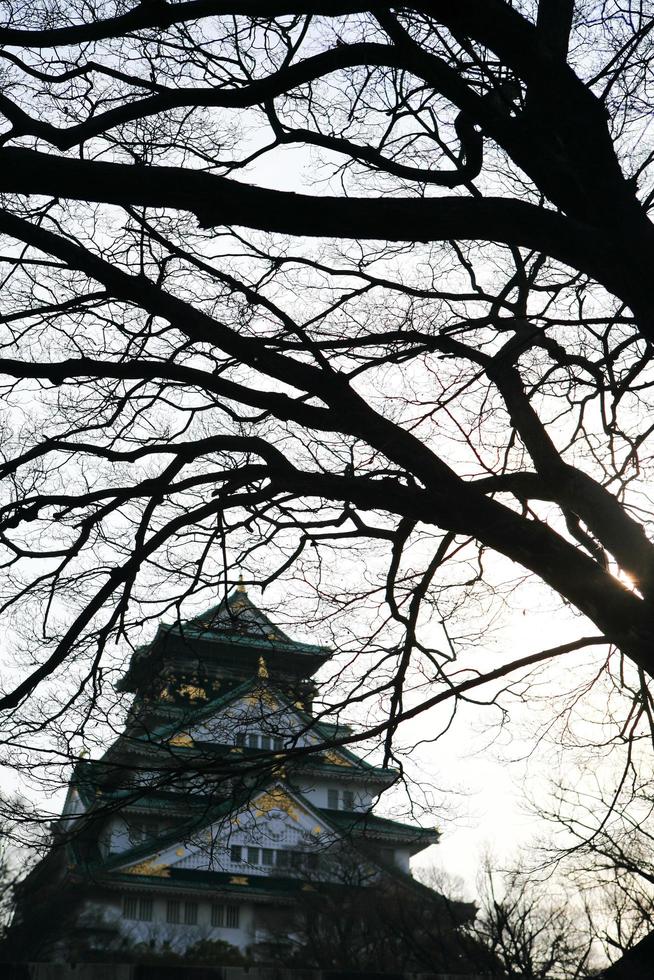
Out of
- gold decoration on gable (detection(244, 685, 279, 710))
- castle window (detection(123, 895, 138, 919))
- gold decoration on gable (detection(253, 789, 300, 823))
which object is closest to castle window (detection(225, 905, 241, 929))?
castle window (detection(123, 895, 138, 919))

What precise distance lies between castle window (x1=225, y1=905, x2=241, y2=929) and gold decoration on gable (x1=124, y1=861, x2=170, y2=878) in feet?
6.95

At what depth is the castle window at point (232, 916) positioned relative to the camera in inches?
975

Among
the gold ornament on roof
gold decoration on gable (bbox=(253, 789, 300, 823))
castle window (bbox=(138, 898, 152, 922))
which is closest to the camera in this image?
gold decoration on gable (bbox=(253, 789, 300, 823))

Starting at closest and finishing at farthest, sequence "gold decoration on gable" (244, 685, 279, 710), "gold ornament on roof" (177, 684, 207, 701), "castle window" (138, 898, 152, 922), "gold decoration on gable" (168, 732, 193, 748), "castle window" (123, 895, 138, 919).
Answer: "gold decoration on gable" (168, 732, 193, 748), "gold decoration on gable" (244, 685, 279, 710), "gold ornament on roof" (177, 684, 207, 701), "castle window" (123, 895, 138, 919), "castle window" (138, 898, 152, 922)

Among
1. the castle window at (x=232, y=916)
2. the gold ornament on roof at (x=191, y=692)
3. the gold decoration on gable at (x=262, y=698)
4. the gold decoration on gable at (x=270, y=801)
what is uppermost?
the castle window at (x=232, y=916)

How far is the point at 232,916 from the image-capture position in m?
25.0

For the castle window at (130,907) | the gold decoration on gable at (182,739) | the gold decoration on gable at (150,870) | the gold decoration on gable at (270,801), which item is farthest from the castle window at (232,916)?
the gold decoration on gable at (270,801)

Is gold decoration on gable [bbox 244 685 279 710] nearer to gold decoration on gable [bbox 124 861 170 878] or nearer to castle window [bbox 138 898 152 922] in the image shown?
gold decoration on gable [bbox 124 861 170 878]

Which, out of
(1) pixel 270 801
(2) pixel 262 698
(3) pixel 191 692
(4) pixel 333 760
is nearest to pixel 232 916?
(1) pixel 270 801

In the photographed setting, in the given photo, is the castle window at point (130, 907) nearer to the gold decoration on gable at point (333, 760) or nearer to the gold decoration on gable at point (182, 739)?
the gold decoration on gable at point (182, 739)

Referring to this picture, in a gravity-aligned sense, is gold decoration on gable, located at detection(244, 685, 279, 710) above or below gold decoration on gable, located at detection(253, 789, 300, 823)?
above

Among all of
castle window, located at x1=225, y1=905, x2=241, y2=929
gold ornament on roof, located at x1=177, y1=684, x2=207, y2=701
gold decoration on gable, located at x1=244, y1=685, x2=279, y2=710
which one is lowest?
gold decoration on gable, located at x1=244, y1=685, x2=279, y2=710

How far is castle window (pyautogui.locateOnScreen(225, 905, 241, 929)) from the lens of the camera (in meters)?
24.8

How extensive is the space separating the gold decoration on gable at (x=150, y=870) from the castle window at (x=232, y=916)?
2118mm
